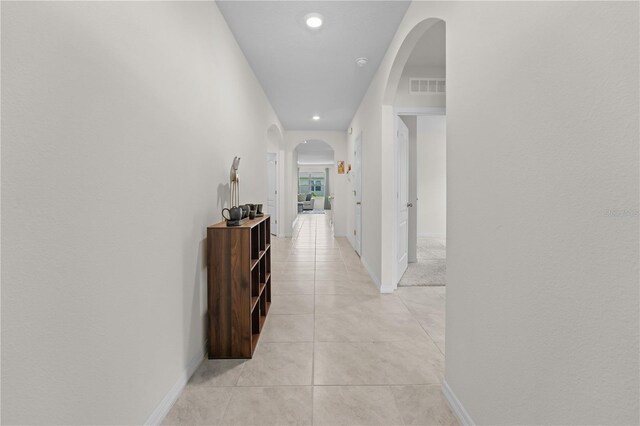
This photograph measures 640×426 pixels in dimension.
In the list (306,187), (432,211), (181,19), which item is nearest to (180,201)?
(181,19)

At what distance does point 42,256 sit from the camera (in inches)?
33.4

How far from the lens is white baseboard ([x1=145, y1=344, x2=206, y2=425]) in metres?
1.41

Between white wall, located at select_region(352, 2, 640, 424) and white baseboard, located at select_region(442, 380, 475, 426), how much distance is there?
4 centimetres

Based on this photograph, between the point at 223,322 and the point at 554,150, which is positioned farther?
the point at 223,322

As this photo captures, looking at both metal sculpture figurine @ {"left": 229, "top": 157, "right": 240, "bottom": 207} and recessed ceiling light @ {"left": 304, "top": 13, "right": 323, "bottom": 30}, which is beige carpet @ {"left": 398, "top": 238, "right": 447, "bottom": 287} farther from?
recessed ceiling light @ {"left": 304, "top": 13, "right": 323, "bottom": 30}

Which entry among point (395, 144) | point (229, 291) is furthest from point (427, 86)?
point (229, 291)

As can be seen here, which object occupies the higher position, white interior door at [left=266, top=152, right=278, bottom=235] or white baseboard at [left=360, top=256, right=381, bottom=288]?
white interior door at [left=266, top=152, right=278, bottom=235]

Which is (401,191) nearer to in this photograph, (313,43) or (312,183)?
(313,43)

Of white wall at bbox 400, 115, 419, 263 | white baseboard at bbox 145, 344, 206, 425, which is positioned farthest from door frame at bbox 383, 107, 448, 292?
white baseboard at bbox 145, 344, 206, 425

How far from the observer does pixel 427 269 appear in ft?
14.2

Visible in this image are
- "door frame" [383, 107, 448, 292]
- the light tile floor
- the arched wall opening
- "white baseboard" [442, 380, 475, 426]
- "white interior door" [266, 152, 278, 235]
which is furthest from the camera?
"white interior door" [266, 152, 278, 235]

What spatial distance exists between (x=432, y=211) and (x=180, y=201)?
276 inches

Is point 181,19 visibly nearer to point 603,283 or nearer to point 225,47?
point 225,47

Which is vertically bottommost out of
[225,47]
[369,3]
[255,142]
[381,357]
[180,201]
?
[381,357]
